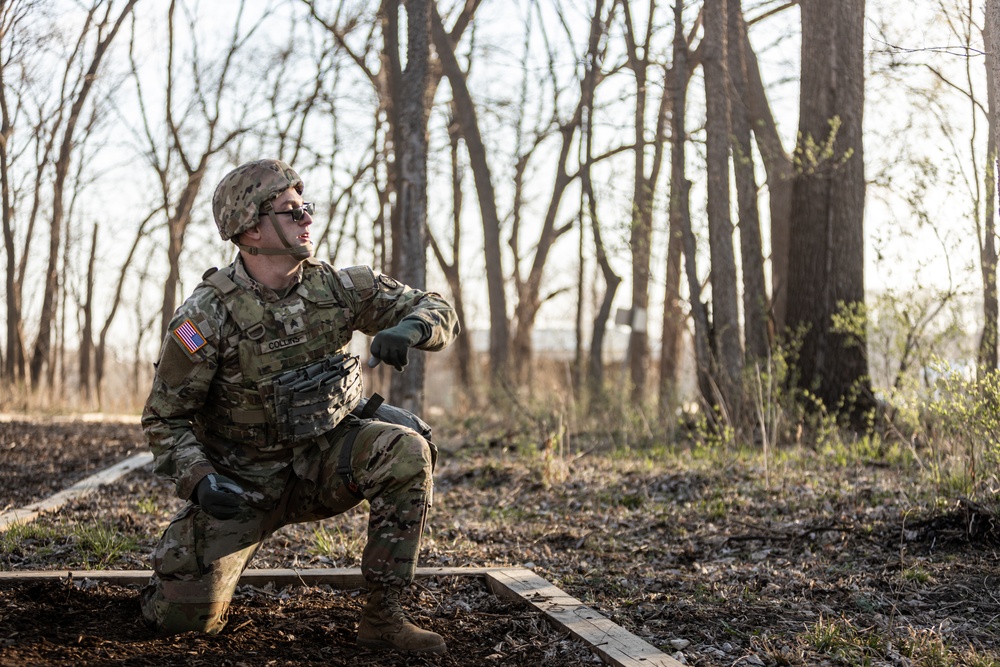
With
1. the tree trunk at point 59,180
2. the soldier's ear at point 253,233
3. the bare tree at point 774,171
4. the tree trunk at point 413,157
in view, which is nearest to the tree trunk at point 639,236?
the bare tree at point 774,171

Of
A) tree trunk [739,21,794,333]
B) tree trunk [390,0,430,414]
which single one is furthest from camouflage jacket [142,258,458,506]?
tree trunk [739,21,794,333]

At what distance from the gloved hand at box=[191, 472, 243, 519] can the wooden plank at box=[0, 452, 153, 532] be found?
240cm

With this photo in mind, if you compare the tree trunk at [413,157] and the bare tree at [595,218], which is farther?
the bare tree at [595,218]

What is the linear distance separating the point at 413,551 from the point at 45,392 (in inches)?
570

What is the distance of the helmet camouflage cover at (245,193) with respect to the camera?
357 cm

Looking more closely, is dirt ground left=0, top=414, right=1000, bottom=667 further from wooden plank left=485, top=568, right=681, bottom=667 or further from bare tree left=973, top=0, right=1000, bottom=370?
bare tree left=973, top=0, right=1000, bottom=370

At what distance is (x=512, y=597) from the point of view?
391 cm

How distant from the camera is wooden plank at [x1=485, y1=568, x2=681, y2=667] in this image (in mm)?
3143

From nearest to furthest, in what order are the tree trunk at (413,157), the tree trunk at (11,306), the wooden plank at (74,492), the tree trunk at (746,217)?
the wooden plank at (74,492), the tree trunk at (413,157), the tree trunk at (746,217), the tree trunk at (11,306)

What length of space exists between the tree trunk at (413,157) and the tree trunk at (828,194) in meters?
3.59

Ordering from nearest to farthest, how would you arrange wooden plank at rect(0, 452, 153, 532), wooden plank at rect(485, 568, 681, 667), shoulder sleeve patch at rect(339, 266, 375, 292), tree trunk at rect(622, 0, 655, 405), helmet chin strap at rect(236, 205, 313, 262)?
wooden plank at rect(485, 568, 681, 667), helmet chin strap at rect(236, 205, 313, 262), shoulder sleeve patch at rect(339, 266, 375, 292), wooden plank at rect(0, 452, 153, 532), tree trunk at rect(622, 0, 655, 405)

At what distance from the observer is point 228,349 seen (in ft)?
11.3

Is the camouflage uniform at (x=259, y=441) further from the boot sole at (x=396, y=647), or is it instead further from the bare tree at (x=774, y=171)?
the bare tree at (x=774, y=171)

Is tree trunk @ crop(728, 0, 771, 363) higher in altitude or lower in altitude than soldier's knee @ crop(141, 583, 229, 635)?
higher
